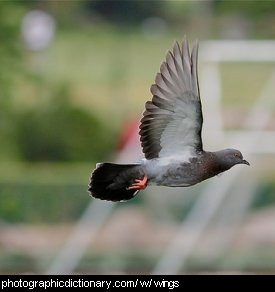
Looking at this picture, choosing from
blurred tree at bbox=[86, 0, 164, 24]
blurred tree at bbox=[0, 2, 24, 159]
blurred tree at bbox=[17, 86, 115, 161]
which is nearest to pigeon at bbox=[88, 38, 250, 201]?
→ blurred tree at bbox=[0, 2, 24, 159]

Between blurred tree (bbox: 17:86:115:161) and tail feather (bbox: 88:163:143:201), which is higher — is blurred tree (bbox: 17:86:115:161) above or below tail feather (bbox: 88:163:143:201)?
below

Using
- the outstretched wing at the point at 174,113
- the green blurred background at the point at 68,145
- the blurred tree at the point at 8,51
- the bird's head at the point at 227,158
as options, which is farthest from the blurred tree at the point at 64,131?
the bird's head at the point at 227,158

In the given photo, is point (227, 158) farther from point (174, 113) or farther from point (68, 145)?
point (68, 145)

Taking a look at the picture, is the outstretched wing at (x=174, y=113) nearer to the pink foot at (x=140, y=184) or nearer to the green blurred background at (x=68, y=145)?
the pink foot at (x=140, y=184)

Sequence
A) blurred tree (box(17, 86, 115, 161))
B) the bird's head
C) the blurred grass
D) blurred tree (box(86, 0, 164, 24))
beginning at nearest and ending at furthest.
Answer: the bird's head, blurred tree (box(17, 86, 115, 161)), the blurred grass, blurred tree (box(86, 0, 164, 24))

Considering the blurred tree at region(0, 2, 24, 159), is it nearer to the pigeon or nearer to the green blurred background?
the green blurred background

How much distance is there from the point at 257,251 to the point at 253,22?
28.6 meters

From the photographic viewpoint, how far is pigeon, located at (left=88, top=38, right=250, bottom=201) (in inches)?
463

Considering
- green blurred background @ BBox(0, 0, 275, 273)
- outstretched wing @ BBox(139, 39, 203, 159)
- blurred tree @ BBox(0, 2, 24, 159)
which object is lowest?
green blurred background @ BBox(0, 0, 275, 273)

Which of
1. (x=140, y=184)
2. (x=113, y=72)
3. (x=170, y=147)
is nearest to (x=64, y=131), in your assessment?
(x=113, y=72)

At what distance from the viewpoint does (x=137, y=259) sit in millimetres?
30781

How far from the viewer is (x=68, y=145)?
37250mm

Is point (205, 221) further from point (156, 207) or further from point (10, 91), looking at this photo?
point (10, 91)
